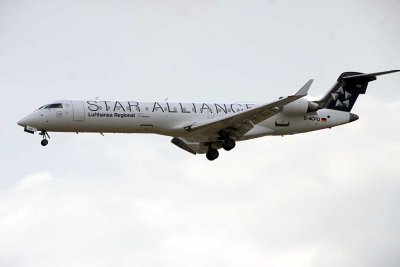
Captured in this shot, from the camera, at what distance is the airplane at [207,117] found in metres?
44.8

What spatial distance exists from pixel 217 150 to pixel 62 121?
7.97 meters

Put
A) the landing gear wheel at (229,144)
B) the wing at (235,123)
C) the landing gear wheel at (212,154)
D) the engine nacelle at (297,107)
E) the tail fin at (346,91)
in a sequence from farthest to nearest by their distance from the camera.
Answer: the tail fin at (346,91), the landing gear wheel at (212,154), the engine nacelle at (297,107), the landing gear wheel at (229,144), the wing at (235,123)

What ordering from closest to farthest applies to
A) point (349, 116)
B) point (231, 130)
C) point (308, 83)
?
point (308, 83)
point (231, 130)
point (349, 116)

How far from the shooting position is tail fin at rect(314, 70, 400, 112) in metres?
49.8

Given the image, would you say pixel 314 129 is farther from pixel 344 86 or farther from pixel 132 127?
pixel 132 127

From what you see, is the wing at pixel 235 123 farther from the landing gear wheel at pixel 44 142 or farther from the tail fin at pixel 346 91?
the landing gear wheel at pixel 44 142

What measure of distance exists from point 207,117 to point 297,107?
427cm

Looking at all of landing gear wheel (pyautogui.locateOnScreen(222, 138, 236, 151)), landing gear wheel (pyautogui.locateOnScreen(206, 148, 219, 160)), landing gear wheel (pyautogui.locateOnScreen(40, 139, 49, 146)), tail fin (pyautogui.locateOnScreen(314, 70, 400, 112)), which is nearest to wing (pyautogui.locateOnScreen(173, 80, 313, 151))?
landing gear wheel (pyautogui.locateOnScreen(222, 138, 236, 151))

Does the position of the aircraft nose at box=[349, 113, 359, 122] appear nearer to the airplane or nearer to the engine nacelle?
the airplane

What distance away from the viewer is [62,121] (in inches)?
1759

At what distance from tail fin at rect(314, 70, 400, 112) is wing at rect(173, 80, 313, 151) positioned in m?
5.01

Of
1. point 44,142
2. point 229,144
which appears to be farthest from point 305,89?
point 44,142

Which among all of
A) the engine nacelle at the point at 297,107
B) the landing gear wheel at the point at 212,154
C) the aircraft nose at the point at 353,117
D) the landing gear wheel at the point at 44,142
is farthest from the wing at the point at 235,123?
the landing gear wheel at the point at 44,142

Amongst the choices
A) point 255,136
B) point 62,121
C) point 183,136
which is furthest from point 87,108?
point 255,136
